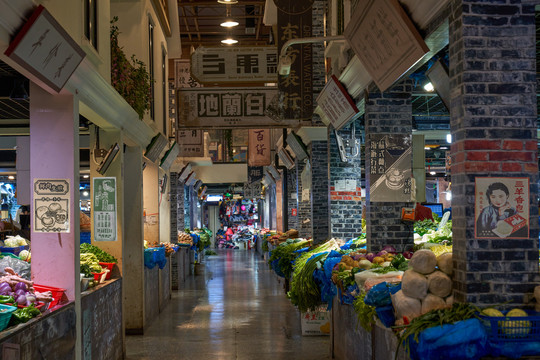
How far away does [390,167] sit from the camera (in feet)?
25.7

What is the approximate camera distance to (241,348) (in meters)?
9.39

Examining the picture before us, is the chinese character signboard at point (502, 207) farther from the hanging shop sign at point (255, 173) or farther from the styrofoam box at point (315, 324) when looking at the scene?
the hanging shop sign at point (255, 173)

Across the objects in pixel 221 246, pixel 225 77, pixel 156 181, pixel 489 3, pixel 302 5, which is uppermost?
pixel 302 5

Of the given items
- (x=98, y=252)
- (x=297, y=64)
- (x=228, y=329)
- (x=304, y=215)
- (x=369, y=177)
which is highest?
(x=297, y=64)

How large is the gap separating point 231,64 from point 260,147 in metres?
10.7

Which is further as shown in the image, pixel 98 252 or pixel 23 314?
pixel 98 252

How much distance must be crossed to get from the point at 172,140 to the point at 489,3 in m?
12.4

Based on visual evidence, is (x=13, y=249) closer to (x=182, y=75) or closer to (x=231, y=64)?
(x=231, y=64)

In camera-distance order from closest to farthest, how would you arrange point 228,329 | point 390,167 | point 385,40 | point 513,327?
point 513,327 → point 385,40 → point 390,167 → point 228,329

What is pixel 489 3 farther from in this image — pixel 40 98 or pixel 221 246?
pixel 221 246

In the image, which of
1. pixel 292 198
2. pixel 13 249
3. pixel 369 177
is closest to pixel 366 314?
pixel 369 177

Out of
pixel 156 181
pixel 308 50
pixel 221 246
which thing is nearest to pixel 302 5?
pixel 308 50

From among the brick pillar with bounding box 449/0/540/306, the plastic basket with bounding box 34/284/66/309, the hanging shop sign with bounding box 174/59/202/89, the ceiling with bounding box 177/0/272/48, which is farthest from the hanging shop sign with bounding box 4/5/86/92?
the ceiling with bounding box 177/0/272/48

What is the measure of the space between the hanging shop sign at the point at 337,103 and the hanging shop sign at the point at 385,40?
6.09ft
